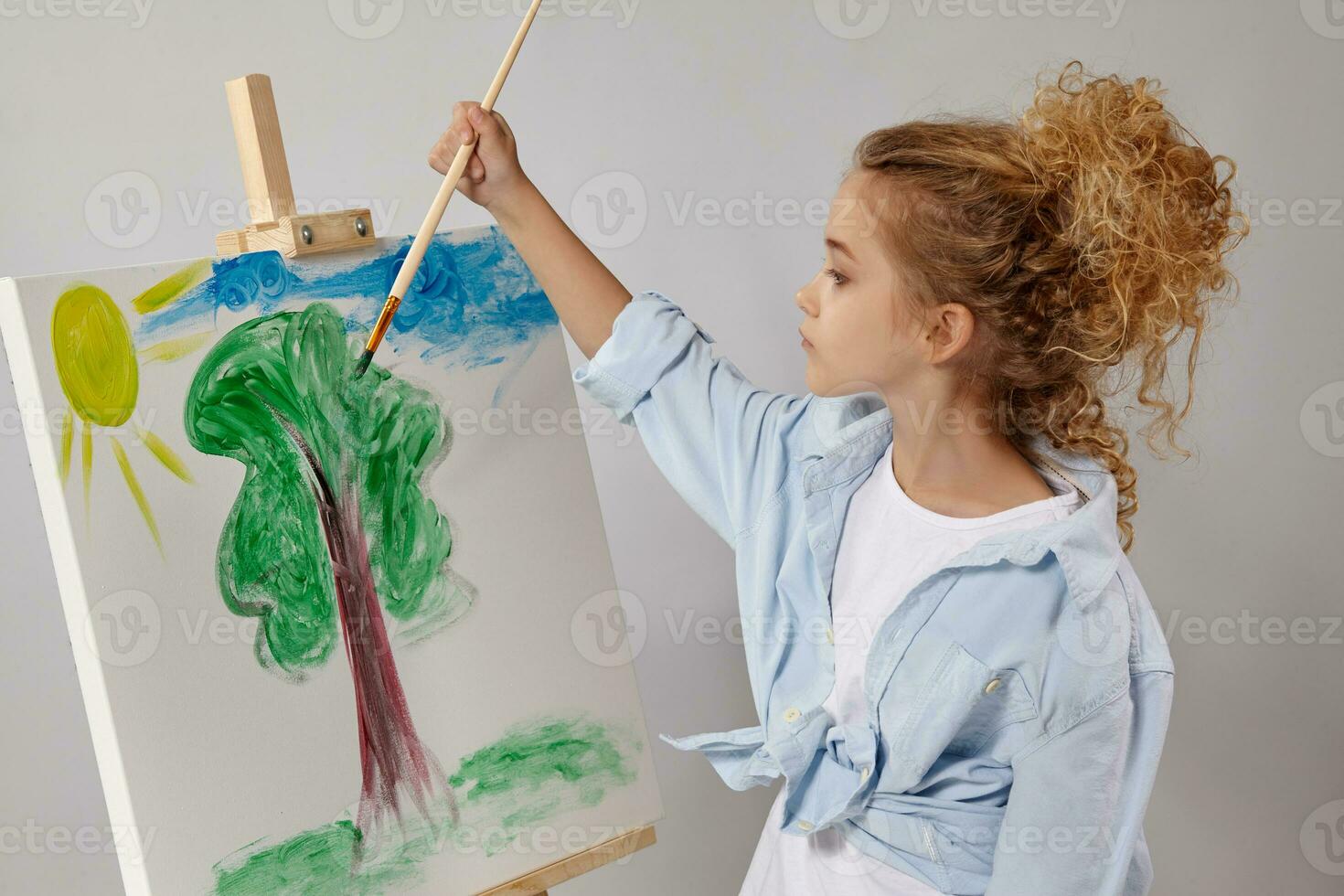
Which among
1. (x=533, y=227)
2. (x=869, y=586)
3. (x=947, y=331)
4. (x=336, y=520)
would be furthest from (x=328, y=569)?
(x=947, y=331)

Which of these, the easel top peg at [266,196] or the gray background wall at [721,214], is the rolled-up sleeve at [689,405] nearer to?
the easel top peg at [266,196]

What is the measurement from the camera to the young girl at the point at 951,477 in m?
1.11

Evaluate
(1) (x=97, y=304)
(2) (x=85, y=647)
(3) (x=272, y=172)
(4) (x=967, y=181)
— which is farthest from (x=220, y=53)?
(4) (x=967, y=181)

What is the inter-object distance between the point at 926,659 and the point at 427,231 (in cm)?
64

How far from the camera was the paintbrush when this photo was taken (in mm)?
1188

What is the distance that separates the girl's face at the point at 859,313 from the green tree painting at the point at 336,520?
0.41 metres

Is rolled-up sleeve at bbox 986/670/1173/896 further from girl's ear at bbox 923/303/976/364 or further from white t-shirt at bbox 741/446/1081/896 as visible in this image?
girl's ear at bbox 923/303/976/364

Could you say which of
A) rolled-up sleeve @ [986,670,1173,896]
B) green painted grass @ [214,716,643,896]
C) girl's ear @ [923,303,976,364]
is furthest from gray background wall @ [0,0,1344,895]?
rolled-up sleeve @ [986,670,1173,896]

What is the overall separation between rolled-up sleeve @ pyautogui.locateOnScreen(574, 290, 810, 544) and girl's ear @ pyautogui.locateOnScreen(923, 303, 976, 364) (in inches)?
8.1

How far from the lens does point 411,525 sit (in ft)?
4.10

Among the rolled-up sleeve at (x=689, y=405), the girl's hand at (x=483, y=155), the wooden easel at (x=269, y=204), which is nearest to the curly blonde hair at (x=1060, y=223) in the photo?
the rolled-up sleeve at (x=689, y=405)

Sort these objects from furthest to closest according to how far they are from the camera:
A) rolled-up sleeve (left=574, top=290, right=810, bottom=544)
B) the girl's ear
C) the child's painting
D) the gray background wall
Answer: the gray background wall, rolled-up sleeve (left=574, top=290, right=810, bottom=544), the girl's ear, the child's painting

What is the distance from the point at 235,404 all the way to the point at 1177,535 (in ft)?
4.82

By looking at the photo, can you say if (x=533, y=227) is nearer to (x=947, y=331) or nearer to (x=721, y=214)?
(x=947, y=331)
